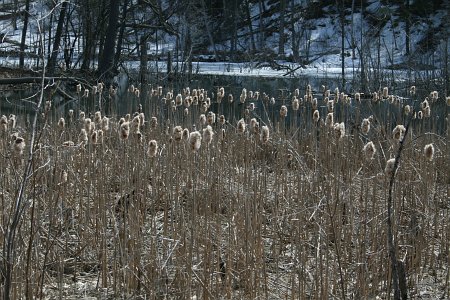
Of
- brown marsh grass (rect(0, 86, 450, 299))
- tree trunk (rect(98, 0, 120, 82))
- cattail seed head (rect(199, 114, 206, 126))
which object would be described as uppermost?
tree trunk (rect(98, 0, 120, 82))

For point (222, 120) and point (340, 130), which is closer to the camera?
point (340, 130)

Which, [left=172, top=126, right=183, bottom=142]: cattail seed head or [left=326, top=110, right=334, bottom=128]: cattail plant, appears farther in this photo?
[left=326, top=110, right=334, bottom=128]: cattail plant

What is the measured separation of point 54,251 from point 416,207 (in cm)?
199

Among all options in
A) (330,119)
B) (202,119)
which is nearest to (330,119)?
(330,119)

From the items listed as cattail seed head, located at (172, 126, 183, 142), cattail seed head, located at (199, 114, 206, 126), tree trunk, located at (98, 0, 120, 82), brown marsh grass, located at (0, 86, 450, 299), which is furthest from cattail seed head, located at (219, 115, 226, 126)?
tree trunk, located at (98, 0, 120, 82)

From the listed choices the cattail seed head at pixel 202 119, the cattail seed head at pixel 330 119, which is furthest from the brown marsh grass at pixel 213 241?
the cattail seed head at pixel 330 119

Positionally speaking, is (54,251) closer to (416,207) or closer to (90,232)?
(90,232)

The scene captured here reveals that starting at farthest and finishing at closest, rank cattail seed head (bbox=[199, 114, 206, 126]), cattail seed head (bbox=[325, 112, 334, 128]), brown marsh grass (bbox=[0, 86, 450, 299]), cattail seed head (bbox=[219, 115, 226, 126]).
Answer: cattail seed head (bbox=[219, 115, 226, 126]), cattail seed head (bbox=[325, 112, 334, 128]), cattail seed head (bbox=[199, 114, 206, 126]), brown marsh grass (bbox=[0, 86, 450, 299])

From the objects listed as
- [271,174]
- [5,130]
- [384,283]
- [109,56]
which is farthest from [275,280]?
[109,56]

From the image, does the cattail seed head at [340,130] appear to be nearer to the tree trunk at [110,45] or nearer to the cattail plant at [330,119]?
the cattail plant at [330,119]

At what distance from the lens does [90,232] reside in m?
3.47

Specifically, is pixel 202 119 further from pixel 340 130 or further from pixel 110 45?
pixel 110 45

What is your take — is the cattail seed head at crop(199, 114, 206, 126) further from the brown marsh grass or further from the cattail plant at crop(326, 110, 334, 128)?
the cattail plant at crop(326, 110, 334, 128)

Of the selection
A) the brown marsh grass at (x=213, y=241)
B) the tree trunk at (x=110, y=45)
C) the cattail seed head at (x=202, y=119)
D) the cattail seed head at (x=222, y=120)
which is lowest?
the brown marsh grass at (x=213, y=241)
